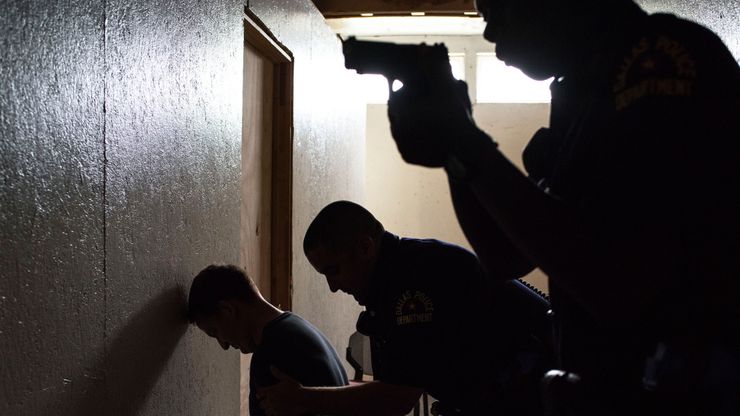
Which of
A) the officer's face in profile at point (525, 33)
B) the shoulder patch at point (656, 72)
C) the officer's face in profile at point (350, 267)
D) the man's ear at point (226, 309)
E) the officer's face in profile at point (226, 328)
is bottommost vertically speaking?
the officer's face in profile at point (226, 328)

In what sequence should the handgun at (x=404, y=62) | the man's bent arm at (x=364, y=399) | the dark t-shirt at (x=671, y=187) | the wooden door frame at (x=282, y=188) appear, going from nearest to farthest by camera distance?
the dark t-shirt at (x=671, y=187) → the handgun at (x=404, y=62) → the man's bent arm at (x=364, y=399) → the wooden door frame at (x=282, y=188)

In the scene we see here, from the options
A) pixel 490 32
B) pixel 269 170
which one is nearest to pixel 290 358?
pixel 490 32

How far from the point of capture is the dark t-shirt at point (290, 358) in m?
1.95

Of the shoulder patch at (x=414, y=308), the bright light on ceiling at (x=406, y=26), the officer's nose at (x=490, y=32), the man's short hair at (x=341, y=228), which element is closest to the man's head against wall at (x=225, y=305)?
the man's short hair at (x=341, y=228)

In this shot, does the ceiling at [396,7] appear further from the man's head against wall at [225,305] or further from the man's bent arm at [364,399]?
the man's bent arm at [364,399]

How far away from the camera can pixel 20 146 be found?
115 centimetres

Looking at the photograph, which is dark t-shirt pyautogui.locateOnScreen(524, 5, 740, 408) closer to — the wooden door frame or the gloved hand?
the gloved hand

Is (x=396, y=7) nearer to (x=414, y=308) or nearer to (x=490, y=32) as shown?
(x=414, y=308)

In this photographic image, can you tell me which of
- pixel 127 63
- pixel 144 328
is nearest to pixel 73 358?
pixel 144 328

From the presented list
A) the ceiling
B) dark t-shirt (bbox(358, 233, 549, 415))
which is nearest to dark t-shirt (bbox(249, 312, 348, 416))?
dark t-shirt (bbox(358, 233, 549, 415))

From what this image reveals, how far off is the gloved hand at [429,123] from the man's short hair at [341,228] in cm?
104

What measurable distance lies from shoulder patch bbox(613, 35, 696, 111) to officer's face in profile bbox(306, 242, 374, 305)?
45.3 inches

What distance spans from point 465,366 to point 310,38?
243 centimetres

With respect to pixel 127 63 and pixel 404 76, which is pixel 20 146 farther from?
pixel 404 76
